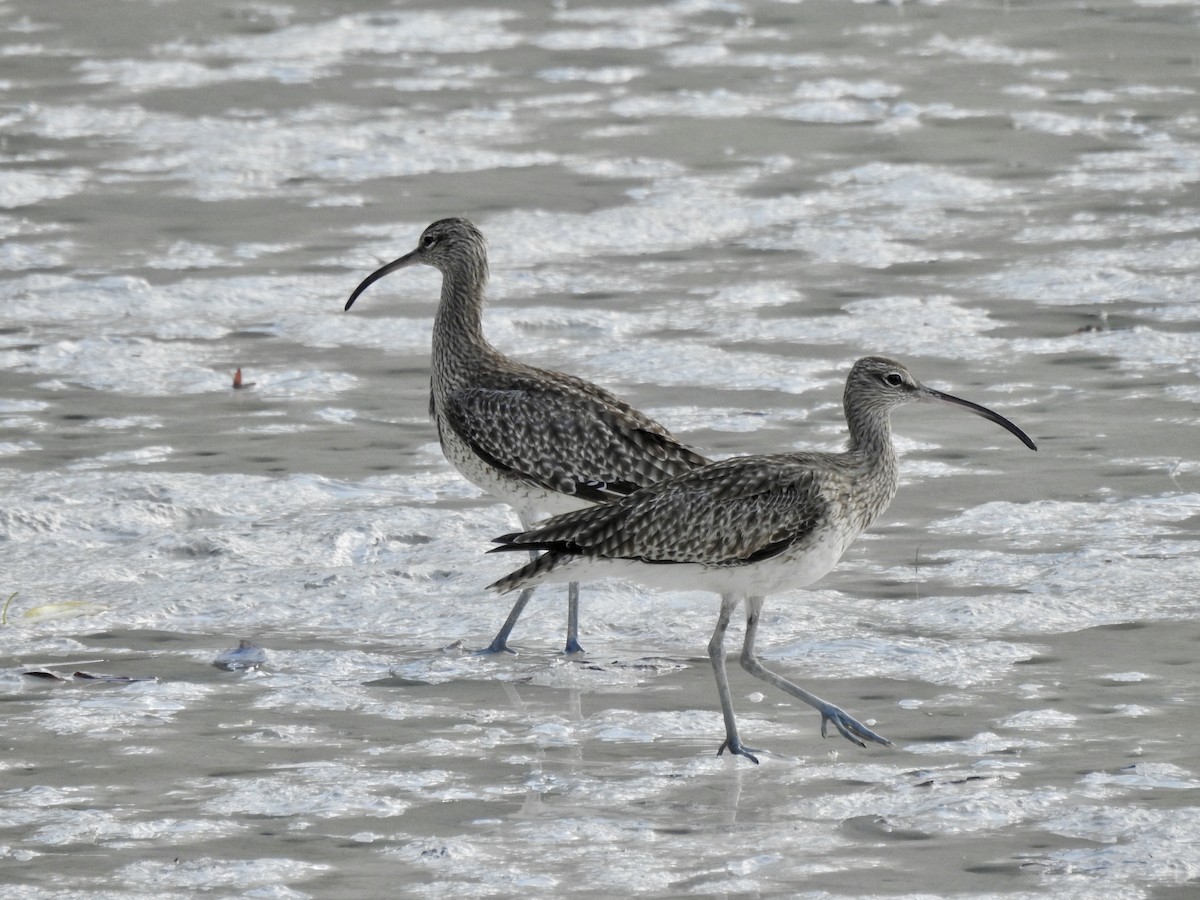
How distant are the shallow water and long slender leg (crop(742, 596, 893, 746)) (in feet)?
0.29

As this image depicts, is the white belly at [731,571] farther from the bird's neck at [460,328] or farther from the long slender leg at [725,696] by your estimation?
the bird's neck at [460,328]

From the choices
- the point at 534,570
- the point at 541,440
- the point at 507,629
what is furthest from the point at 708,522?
the point at 541,440

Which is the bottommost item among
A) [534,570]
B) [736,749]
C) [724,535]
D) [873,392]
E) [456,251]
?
[736,749]

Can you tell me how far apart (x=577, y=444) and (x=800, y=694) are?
1688 millimetres

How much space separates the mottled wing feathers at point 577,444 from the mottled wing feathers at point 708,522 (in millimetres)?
797

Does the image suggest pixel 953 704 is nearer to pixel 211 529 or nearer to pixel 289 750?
pixel 289 750

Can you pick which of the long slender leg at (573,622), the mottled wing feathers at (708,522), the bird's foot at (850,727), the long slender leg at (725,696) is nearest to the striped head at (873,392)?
the mottled wing feathers at (708,522)

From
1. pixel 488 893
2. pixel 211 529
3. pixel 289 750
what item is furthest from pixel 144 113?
pixel 488 893

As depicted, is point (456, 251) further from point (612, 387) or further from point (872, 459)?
point (872, 459)

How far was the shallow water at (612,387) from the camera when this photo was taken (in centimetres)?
654

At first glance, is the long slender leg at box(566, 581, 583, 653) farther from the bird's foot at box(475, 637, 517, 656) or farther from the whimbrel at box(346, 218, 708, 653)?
the bird's foot at box(475, 637, 517, 656)

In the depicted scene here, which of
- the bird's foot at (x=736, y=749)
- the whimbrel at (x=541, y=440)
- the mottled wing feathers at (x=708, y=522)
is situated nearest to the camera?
the bird's foot at (x=736, y=749)

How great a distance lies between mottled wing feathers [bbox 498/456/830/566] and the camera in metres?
7.43

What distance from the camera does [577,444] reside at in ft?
28.2
